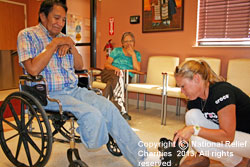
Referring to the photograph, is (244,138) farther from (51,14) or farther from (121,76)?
(121,76)

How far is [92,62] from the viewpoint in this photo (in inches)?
203

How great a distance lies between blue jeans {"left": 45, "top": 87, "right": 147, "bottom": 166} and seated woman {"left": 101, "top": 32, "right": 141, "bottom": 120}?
1.17 meters

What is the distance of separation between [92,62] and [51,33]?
11.4ft

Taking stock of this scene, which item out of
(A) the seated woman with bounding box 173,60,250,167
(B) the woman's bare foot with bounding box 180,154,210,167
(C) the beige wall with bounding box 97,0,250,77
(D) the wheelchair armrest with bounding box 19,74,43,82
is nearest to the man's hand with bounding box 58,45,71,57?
(D) the wheelchair armrest with bounding box 19,74,43,82

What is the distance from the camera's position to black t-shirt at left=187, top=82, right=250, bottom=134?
119 cm

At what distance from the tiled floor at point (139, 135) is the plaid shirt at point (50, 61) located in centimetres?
62

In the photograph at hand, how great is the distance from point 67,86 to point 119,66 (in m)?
1.54

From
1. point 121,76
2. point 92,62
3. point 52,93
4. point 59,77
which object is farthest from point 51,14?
point 92,62

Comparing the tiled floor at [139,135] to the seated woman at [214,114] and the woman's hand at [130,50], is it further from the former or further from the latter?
the woman's hand at [130,50]

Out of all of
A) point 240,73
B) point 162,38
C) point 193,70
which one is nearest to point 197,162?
point 193,70

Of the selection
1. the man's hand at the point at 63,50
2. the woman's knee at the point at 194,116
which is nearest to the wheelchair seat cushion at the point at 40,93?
the man's hand at the point at 63,50

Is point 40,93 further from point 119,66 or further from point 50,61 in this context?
point 119,66

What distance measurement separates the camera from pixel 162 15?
329 centimetres

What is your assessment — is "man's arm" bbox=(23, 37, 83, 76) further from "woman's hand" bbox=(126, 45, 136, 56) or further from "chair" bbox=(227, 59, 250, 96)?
"chair" bbox=(227, 59, 250, 96)
